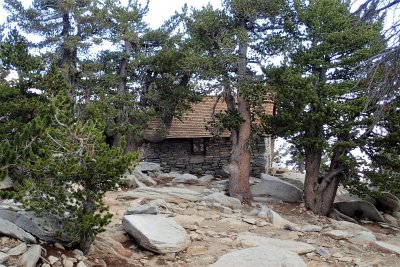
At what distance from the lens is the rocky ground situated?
19.0ft

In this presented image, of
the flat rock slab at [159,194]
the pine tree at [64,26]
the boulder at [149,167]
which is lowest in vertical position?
the flat rock slab at [159,194]

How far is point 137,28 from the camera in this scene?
59.1ft

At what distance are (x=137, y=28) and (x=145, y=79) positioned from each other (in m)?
2.55

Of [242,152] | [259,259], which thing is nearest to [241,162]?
[242,152]

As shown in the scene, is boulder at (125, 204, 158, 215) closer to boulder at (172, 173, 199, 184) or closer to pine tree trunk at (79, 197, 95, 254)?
pine tree trunk at (79, 197, 95, 254)

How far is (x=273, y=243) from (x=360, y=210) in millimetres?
8198

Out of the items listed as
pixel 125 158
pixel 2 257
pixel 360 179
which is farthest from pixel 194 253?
pixel 360 179

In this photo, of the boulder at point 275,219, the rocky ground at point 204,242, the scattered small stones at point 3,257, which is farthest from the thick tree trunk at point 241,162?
the scattered small stones at point 3,257

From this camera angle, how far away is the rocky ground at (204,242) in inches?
227

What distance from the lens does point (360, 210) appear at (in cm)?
1422

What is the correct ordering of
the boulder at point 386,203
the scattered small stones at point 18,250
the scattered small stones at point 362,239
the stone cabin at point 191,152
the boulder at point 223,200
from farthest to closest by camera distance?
the stone cabin at point 191,152, the boulder at point 386,203, the boulder at point 223,200, the scattered small stones at point 362,239, the scattered small stones at point 18,250

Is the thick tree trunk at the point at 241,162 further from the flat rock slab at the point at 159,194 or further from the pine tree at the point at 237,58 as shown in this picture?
the flat rock slab at the point at 159,194

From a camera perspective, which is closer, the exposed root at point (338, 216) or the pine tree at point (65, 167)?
the pine tree at point (65, 167)

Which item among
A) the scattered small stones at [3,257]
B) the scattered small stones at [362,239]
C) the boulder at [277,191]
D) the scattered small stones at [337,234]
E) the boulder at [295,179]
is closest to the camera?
the scattered small stones at [3,257]
